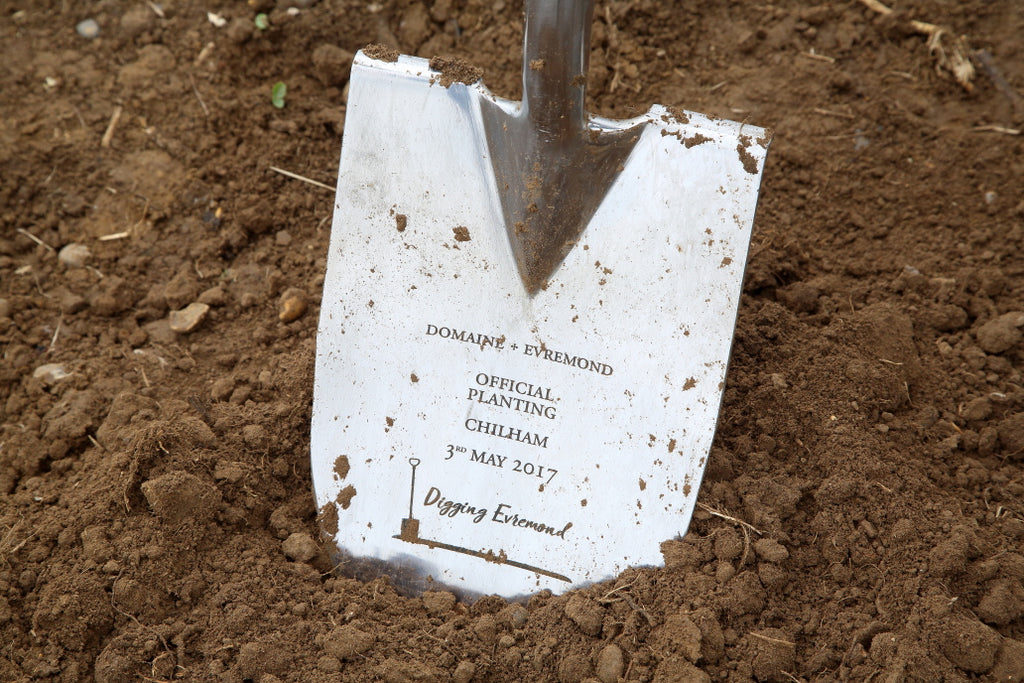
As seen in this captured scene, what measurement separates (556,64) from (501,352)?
0.56 meters

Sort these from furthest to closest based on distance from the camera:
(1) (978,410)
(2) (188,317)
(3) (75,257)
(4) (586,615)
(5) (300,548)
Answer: (3) (75,257)
(2) (188,317)
(1) (978,410)
(5) (300,548)
(4) (586,615)

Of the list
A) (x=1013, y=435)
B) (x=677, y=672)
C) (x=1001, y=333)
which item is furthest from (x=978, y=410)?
(x=677, y=672)

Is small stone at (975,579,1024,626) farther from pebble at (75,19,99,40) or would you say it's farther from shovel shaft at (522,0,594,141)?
pebble at (75,19,99,40)

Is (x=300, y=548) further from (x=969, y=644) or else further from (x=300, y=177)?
(x=969, y=644)

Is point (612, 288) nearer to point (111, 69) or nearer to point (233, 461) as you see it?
point (233, 461)

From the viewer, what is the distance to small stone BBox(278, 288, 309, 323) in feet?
6.10

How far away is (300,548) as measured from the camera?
1553mm

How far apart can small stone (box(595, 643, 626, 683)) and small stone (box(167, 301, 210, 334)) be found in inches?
45.7

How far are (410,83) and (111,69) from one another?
1.11 metres

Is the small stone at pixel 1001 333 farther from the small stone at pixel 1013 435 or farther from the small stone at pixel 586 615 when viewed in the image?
the small stone at pixel 586 615

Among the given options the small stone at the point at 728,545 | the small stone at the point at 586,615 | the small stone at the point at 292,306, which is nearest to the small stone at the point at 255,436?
the small stone at the point at 292,306

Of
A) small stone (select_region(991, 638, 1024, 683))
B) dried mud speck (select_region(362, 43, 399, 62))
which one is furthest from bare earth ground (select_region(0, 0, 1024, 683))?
dried mud speck (select_region(362, 43, 399, 62))

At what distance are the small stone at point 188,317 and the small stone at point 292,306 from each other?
18 centimetres

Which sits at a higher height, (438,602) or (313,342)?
(313,342)
